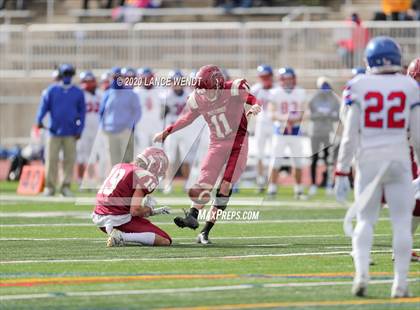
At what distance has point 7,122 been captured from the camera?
27406mm

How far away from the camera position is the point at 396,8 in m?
25.4

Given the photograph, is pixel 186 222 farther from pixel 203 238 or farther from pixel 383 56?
pixel 383 56

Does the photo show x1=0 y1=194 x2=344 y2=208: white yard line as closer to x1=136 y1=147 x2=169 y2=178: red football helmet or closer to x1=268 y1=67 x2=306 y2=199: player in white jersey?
x1=268 y1=67 x2=306 y2=199: player in white jersey

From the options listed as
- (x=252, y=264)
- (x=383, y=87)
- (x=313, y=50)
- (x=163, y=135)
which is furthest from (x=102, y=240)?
(x=313, y=50)

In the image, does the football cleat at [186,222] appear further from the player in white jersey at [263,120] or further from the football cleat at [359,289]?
the player in white jersey at [263,120]

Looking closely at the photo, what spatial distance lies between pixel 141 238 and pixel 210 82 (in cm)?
168

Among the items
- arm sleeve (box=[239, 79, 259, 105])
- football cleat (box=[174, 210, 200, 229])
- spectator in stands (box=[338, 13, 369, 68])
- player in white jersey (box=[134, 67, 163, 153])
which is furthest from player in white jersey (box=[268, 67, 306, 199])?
football cleat (box=[174, 210, 200, 229])

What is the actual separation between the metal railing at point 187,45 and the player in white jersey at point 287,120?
436 cm

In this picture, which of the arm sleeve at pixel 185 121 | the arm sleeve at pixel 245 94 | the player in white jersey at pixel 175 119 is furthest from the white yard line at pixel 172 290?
the player in white jersey at pixel 175 119

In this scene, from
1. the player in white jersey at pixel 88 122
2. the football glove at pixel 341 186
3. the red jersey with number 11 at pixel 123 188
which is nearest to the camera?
A: the football glove at pixel 341 186

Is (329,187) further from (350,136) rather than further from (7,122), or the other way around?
(350,136)

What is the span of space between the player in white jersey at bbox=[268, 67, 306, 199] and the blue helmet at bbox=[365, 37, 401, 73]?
11.5m

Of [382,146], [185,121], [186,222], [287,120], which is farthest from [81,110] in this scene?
[382,146]

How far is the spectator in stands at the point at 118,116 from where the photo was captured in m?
20.3
